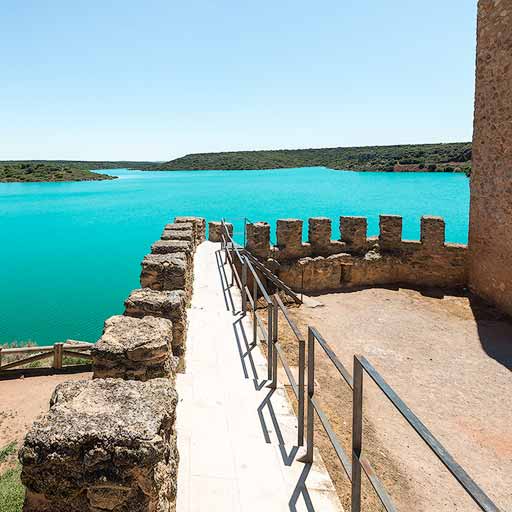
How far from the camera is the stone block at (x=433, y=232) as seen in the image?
41.5 ft

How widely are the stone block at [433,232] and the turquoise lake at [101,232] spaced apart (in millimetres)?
2458

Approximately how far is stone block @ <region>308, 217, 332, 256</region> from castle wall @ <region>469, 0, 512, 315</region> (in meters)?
3.61

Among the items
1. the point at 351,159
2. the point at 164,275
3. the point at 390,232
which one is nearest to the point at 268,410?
the point at 164,275

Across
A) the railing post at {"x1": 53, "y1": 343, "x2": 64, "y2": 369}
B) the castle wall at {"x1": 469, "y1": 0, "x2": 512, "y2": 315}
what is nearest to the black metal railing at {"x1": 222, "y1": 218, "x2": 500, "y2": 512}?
the railing post at {"x1": 53, "y1": 343, "x2": 64, "y2": 369}

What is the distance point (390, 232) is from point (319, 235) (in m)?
2.04

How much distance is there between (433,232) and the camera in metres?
12.7

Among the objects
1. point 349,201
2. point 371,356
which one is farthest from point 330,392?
point 349,201

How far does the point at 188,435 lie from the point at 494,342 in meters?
7.66

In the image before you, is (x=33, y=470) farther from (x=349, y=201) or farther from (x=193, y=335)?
(x=349, y=201)

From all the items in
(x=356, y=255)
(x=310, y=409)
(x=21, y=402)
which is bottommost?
(x=21, y=402)

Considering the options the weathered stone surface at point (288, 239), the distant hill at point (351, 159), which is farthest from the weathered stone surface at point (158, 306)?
the distant hill at point (351, 159)

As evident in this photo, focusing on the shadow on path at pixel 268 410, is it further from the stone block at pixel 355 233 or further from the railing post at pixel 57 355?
the stone block at pixel 355 233

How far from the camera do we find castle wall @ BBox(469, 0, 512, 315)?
997 cm

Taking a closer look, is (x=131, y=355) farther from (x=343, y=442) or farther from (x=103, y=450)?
(x=343, y=442)
